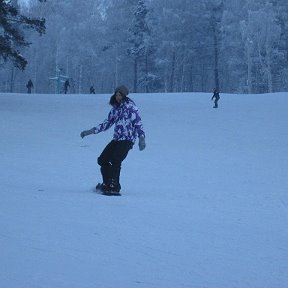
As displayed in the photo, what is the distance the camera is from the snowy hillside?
3.12 meters

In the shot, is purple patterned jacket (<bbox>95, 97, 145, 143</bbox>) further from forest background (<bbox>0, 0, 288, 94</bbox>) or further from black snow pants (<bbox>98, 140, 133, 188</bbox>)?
forest background (<bbox>0, 0, 288, 94</bbox>)

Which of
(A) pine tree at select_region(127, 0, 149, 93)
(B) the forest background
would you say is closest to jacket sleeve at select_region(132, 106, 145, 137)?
(B) the forest background

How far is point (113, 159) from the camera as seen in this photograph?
20.1 feet

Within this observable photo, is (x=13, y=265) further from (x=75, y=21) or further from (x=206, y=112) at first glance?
(x=75, y=21)

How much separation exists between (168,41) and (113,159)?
43050mm

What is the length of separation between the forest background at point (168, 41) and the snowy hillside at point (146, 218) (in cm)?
3478

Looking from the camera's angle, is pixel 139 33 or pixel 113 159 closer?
pixel 113 159

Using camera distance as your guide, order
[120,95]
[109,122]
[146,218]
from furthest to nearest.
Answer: [109,122] → [120,95] → [146,218]

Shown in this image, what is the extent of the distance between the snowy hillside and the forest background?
3478 cm

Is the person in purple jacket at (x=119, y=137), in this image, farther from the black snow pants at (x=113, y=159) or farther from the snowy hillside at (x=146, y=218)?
the snowy hillside at (x=146, y=218)

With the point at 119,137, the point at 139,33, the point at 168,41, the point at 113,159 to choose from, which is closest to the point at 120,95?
the point at 119,137

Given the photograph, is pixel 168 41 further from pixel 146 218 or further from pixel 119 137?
pixel 146 218

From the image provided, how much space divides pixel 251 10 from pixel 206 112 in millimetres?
25095

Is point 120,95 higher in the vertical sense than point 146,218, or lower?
higher
